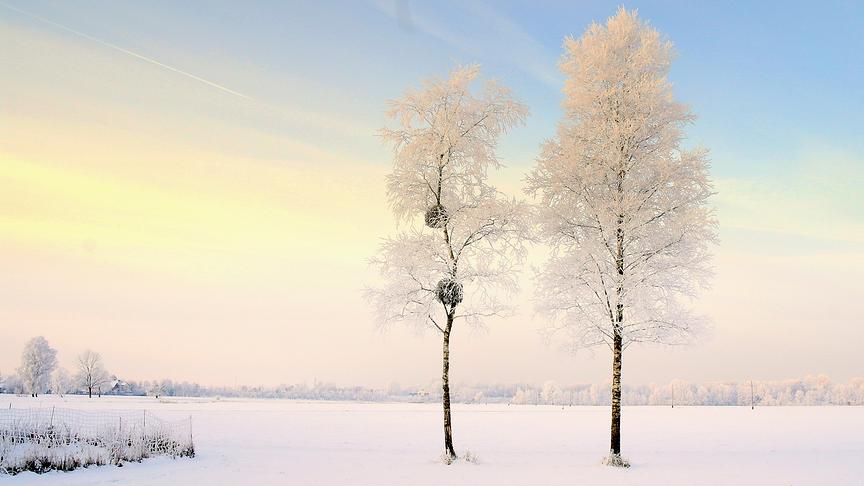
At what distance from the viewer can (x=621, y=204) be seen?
68.6 feet

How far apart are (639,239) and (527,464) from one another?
8405 mm

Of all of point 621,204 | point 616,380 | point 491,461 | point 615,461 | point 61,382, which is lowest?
point 61,382

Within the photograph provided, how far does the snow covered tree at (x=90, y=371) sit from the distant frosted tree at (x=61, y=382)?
773 cm

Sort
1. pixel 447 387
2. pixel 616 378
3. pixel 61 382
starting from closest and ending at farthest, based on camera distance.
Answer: pixel 616 378 → pixel 447 387 → pixel 61 382

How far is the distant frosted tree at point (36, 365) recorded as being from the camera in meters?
112

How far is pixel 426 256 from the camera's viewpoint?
21484 mm

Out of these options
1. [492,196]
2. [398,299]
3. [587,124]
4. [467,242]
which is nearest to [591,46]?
[587,124]

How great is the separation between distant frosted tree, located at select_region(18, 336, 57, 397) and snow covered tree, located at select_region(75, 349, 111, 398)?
907cm

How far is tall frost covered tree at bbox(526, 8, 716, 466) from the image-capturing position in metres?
20.9

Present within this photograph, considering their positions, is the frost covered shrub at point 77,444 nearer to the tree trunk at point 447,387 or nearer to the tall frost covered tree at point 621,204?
the tree trunk at point 447,387

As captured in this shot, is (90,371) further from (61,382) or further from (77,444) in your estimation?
(77,444)

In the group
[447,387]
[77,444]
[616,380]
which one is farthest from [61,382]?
[616,380]

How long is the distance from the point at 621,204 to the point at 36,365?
→ 122 m

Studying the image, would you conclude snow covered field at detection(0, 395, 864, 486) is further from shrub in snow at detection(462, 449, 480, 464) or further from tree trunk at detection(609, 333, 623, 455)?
tree trunk at detection(609, 333, 623, 455)
